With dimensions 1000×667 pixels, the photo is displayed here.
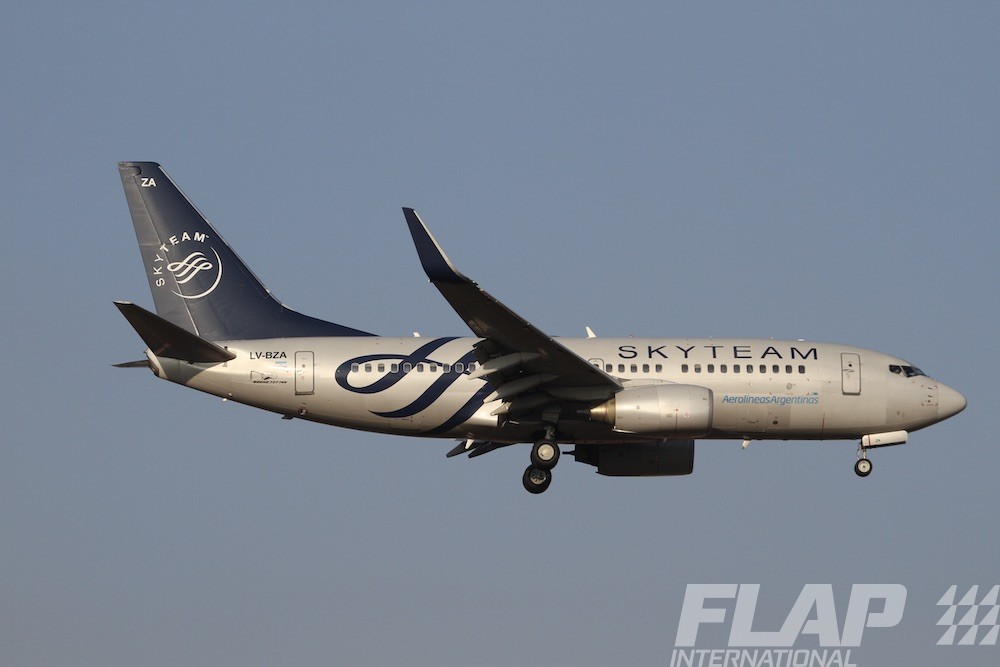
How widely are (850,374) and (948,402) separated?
3.17m

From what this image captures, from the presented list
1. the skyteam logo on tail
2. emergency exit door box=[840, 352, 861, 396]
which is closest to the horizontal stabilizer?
the skyteam logo on tail

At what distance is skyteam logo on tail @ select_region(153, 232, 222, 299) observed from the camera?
43.1 m

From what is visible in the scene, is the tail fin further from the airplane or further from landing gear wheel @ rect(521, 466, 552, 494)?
landing gear wheel @ rect(521, 466, 552, 494)

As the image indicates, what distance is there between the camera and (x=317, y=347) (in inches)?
1597

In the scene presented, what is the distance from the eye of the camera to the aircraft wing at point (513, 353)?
34.8 metres

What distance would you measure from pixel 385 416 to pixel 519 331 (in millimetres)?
4987

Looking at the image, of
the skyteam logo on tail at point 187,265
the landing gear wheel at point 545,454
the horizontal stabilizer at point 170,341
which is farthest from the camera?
the skyteam logo on tail at point 187,265

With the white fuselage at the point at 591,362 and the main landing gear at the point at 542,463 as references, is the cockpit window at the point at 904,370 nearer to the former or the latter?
the white fuselage at the point at 591,362

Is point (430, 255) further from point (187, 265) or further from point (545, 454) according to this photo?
Result: point (187, 265)

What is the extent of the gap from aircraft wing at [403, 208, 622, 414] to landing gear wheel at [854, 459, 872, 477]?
25.7ft

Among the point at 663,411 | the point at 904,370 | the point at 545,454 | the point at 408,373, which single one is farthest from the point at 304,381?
the point at 904,370

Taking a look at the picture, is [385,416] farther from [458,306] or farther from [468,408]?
[458,306]

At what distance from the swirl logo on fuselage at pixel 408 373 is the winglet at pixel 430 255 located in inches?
223

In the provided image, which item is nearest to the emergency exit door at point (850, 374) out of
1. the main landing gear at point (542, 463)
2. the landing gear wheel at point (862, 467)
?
the landing gear wheel at point (862, 467)
